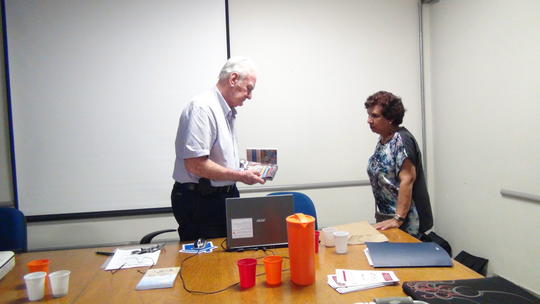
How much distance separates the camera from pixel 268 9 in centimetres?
302

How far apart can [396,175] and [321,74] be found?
1386 millimetres

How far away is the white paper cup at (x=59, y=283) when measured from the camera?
4.12 ft

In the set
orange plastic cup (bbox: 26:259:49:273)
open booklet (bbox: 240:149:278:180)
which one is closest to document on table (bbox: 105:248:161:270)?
orange plastic cup (bbox: 26:259:49:273)

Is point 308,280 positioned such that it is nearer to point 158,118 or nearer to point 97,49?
point 158,118

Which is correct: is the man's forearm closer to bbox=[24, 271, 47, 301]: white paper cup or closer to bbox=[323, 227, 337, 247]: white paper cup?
bbox=[323, 227, 337, 247]: white paper cup

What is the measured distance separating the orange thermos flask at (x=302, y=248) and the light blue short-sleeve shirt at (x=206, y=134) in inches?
28.6

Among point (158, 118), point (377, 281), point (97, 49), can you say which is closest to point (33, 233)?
point (158, 118)

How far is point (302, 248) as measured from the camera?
1249mm

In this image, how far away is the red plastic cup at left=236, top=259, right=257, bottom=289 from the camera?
1.26m

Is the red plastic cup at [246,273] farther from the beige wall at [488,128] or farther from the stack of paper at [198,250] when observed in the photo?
the beige wall at [488,128]

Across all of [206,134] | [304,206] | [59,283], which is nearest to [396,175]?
[304,206]

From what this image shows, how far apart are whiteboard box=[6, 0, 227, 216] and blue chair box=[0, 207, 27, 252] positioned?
1.57 feet

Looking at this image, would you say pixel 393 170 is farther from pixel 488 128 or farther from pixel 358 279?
pixel 488 128

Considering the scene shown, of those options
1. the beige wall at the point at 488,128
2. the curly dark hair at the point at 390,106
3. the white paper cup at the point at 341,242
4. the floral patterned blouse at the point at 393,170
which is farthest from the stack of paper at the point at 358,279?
the beige wall at the point at 488,128
